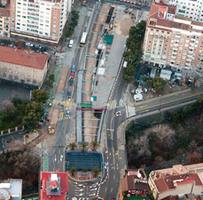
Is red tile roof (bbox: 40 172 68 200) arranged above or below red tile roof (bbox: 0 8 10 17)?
below

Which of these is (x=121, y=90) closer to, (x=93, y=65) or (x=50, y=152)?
(x=93, y=65)

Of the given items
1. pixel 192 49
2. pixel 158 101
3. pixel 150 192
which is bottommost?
pixel 150 192

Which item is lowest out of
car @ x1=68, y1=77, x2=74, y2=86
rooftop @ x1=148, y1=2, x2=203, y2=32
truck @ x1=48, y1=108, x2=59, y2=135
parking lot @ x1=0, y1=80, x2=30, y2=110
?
truck @ x1=48, y1=108, x2=59, y2=135

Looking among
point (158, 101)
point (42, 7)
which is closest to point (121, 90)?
point (158, 101)

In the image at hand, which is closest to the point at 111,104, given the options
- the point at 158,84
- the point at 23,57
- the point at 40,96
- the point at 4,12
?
the point at 158,84

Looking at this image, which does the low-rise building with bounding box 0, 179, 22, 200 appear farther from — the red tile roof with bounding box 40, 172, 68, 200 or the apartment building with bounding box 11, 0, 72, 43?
the apartment building with bounding box 11, 0, 72, 43

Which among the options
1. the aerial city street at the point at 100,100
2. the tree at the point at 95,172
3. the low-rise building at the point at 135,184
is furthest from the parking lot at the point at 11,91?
the low-rise building at the point at 135,184

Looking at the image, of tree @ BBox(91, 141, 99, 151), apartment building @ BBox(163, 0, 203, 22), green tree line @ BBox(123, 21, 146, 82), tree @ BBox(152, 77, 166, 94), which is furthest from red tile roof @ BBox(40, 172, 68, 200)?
apartment building @ BBox(163, 0, 203, 22)
